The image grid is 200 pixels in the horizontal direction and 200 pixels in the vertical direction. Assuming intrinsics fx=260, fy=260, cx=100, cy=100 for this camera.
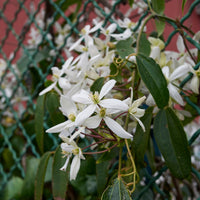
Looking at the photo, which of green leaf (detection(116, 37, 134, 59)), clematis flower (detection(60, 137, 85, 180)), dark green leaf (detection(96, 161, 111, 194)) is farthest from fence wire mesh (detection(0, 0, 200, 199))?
clematis flower (detection(60, 137, 85, 180))

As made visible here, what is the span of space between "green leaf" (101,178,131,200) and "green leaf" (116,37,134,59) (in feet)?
0.86

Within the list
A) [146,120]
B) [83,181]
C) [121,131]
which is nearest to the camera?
[121,131]

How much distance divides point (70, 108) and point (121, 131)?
0.11 metres

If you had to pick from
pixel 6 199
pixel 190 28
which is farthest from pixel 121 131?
pixel 6 199

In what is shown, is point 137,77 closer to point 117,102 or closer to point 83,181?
point 117,102

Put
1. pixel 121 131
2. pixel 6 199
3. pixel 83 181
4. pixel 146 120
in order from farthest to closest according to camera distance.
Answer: pixel 6 199, pixel 83 181, pixel 146 120, pixel 121 131

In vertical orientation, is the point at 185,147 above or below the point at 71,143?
below

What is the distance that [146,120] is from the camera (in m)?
0.48

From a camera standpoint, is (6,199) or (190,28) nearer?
(190,28)

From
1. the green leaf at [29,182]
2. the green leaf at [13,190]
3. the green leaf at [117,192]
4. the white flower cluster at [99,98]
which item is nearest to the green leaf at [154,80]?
the white flower cluster at [99,98]

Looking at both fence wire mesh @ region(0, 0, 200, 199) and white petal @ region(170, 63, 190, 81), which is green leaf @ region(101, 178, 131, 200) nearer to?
white petal @ region(170, 63, 190, 81)

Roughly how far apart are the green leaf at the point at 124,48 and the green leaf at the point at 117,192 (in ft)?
0.86

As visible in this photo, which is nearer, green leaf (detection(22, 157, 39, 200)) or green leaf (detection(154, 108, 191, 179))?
green leaf (detection(154, 108, 191, 179))

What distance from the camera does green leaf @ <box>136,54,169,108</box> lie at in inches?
16.7
